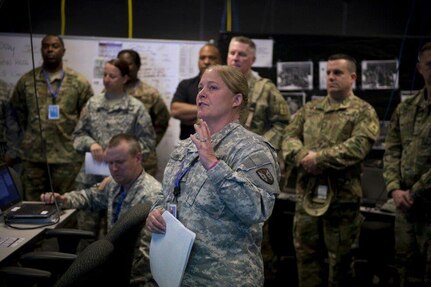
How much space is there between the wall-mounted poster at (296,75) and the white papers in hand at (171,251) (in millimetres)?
2552

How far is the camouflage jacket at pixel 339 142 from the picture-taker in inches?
115

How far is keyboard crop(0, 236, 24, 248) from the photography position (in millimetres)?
2119

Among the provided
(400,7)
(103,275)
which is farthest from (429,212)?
(400,7)

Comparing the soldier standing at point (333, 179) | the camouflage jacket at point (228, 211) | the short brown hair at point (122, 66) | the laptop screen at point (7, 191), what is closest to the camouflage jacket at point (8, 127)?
the short brown hair at point (122, 66)

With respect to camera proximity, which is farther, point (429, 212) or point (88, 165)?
point (88, 165)

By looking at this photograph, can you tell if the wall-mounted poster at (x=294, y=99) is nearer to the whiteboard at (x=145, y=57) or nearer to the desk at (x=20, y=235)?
the whiteboard at (x=145, y=57)

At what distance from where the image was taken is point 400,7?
4.57 metres

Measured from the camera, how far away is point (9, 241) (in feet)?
7.13

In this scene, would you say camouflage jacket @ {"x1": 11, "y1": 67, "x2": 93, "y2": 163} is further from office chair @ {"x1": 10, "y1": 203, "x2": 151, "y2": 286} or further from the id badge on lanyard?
office chair @ {"x1": 10, "y1": 203, "x2": 151, "y2": 286}

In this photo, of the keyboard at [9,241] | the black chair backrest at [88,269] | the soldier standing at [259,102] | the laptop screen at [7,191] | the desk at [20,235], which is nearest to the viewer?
the black chair backrest at [88,269]

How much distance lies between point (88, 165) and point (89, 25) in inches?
69.7

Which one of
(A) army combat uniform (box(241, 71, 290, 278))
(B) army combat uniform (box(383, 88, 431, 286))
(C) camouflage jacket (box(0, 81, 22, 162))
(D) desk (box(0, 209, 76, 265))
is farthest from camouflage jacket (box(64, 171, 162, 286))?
(C) camouflage jacket (box(0, 81, 22, 162))

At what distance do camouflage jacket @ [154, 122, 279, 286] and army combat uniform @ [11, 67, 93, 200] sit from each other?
7.80ft

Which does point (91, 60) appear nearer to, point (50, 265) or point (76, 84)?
point (76, 84)
